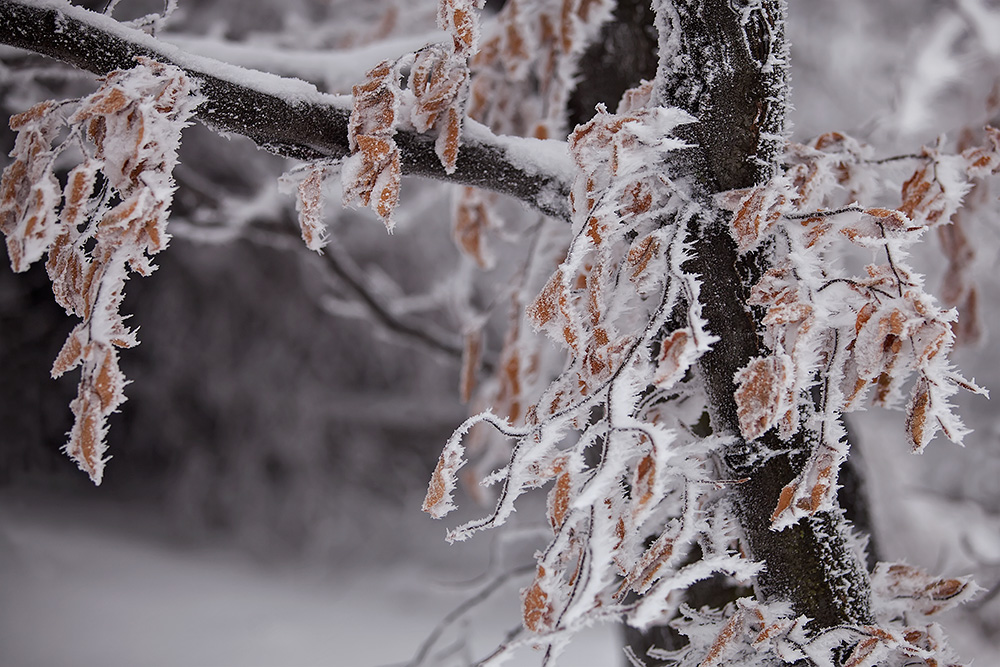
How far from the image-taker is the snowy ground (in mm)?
2852

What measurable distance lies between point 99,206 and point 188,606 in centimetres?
350

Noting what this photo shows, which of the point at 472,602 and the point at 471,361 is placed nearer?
the point at 471,361

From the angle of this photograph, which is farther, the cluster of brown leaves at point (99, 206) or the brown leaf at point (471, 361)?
the brown leaf at point (471, 361)

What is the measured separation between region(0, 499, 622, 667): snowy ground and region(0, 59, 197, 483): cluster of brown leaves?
79.6 inches

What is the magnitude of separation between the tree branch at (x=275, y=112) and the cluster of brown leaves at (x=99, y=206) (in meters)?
0.04

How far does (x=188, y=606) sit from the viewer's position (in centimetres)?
339

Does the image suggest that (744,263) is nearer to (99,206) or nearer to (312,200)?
(312,200)

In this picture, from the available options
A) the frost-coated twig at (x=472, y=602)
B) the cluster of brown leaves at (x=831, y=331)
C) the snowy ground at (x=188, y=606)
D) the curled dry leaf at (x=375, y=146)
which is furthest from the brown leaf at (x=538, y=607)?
the snowy ground at (x=188, y=606)

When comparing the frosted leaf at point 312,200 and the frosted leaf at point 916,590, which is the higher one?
the frosted leaf at point 312,200

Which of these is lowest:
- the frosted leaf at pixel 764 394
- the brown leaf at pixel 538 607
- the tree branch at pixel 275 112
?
the brown leaf at pixel 538 607

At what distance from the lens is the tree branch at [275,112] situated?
21.2 inches

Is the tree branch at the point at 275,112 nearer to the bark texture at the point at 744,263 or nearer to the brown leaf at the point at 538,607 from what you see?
the bark texture at the point at 744,263

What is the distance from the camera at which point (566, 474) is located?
21.3 inches

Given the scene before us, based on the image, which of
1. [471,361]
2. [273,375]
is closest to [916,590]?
[471,361]
